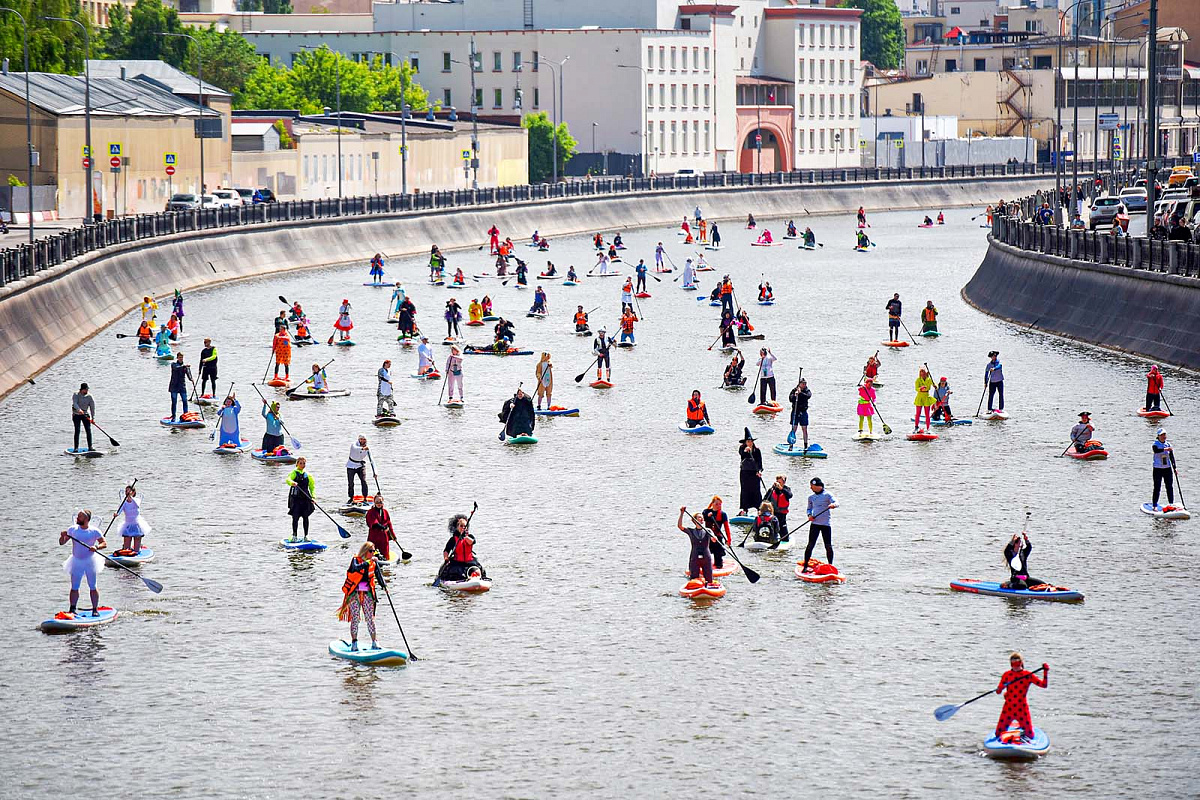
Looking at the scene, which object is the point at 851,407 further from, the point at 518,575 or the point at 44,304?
the point at 44,304

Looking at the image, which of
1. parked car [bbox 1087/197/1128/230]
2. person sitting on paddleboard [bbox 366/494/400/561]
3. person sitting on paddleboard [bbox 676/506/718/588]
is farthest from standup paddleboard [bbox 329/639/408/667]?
parked car [bbox 1087/197/1128/230]

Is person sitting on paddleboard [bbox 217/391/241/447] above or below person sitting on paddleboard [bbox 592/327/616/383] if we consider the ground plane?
below

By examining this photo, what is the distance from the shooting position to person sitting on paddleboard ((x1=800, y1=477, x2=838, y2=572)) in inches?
1204

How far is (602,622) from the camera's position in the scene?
28578 millimetres

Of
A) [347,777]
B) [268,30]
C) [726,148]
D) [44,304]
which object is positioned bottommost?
[347,777]

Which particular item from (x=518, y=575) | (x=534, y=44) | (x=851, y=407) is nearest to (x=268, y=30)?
(x=534, y=44)

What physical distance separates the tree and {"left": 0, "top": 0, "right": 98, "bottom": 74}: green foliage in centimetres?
3727

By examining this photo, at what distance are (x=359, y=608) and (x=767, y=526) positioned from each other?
8.99 m

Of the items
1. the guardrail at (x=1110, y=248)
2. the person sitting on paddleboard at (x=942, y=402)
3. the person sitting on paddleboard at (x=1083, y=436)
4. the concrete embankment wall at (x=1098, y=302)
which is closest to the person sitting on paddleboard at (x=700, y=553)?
the person sitting on paddleboard at (x=1083, y=436)

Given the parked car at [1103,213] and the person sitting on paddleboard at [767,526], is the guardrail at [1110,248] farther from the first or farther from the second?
the person sitting on paddleboard at [767,526]

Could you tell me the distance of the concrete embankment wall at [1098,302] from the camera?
178 feet

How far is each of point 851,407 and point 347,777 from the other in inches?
1134

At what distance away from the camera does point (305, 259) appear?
93688mm

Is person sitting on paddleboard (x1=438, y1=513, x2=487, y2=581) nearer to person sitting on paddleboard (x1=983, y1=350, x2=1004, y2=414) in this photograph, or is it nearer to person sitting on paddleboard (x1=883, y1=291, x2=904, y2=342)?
person sitting on paddleboard (x1=983, y1=350, x2=1004, y2=414)
